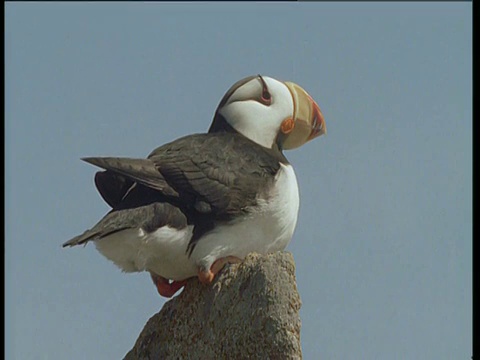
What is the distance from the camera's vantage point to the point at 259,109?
5.53 m

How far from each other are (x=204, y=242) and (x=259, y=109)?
3.07ft

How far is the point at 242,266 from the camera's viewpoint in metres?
4.84

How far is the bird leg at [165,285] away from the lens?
523 cm

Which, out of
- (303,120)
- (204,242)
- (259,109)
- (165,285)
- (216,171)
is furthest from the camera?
(303,120)

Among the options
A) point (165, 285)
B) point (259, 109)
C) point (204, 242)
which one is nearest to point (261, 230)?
point (204, 242)

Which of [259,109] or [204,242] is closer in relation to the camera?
[204,242]

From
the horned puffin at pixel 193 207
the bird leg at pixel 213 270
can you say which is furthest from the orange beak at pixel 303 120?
the bird leg at pixel 213 270

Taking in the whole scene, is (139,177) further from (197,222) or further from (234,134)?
(234,134)

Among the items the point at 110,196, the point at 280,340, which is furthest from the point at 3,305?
the point at 280,340

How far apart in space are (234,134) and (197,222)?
66 cm

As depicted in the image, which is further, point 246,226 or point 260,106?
point 260,106

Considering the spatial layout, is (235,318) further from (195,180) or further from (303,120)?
(303,120)

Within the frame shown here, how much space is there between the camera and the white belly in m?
4.91

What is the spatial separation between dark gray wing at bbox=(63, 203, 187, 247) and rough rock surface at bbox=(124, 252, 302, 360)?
364 millimetres
